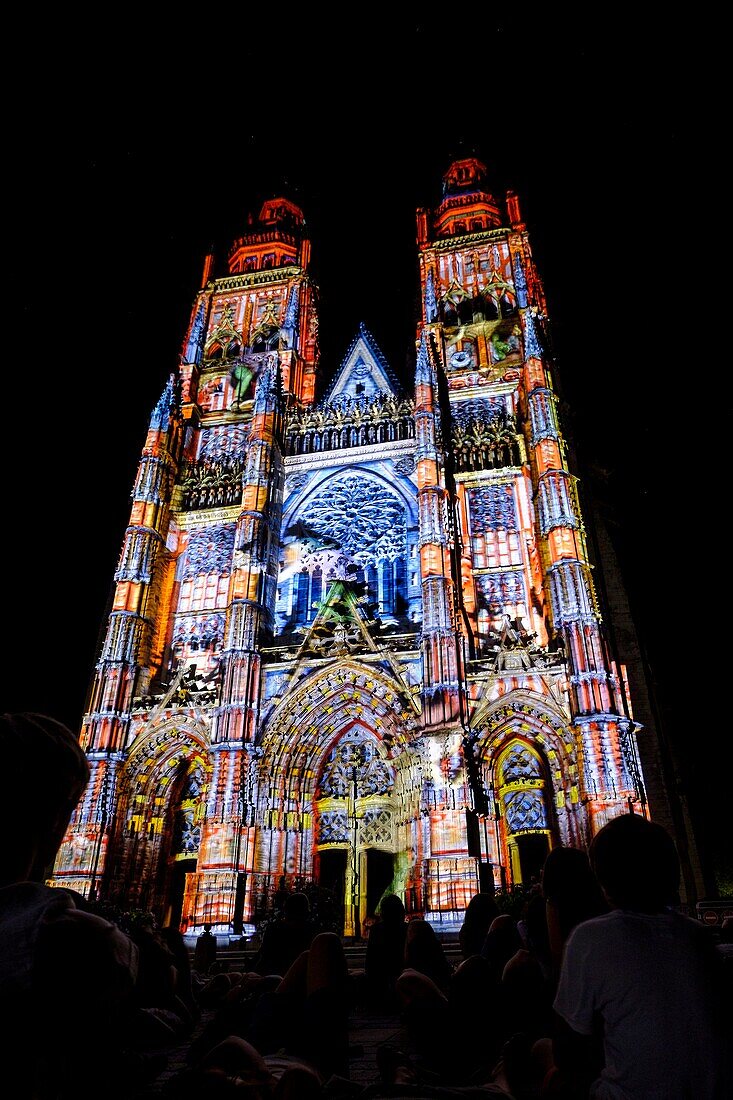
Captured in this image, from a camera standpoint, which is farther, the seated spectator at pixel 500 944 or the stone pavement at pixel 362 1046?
the seated spectator at pixel 500 944

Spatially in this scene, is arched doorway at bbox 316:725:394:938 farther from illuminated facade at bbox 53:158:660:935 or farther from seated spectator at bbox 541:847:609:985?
seated spectator at bbox 541:847:609:985

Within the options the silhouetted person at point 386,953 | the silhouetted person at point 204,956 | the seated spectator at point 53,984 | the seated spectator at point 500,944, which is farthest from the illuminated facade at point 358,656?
the seated spectator at point 53,984

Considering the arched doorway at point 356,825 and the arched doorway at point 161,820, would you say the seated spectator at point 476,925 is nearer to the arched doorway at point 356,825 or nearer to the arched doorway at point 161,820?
the arched doorway at point 356,825

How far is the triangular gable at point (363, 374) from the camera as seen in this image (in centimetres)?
2950

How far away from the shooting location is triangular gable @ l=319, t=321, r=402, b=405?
96.8 feet

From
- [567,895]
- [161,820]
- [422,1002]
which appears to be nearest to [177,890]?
[161,820]

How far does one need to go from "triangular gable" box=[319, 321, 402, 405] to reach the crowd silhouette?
27.1 metres

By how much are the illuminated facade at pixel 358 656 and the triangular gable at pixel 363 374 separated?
1104 mm

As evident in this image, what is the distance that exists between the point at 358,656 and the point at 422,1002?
1684 centimetres

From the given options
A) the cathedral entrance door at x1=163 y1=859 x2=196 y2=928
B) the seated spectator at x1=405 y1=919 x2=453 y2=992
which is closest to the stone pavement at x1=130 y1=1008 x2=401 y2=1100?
the seated spectator at x1=405 y1=919 x2=453 y2=992

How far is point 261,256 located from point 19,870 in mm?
38772

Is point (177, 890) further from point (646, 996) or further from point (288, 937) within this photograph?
point (646, 996)

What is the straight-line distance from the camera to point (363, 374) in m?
30.1

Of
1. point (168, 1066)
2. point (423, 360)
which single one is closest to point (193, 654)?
point (423, 360)
